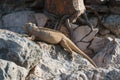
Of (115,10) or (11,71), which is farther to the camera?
(115,10)

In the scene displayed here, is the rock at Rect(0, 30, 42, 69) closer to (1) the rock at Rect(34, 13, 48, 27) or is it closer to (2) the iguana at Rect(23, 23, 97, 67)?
(2) the iguana at Rect(23, 23, 97, 67)

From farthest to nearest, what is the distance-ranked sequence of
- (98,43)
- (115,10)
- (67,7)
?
(115,10)
(67,7)
(98,43)

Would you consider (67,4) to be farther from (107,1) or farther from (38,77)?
(38,77)

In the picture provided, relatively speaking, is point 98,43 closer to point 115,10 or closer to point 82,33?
point 82,33

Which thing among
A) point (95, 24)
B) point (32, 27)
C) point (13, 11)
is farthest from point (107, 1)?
point (32, 27)

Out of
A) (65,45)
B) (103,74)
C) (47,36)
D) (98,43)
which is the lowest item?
(98,43)

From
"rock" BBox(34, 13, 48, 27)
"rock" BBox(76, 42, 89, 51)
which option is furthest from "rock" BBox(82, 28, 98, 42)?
"rock" BBox(34, 13, 48, 27)

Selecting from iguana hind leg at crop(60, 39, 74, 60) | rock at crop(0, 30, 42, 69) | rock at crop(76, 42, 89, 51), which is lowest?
rock at crop(76, 42, 89, 51)

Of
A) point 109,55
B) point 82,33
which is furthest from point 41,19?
point 109,55
